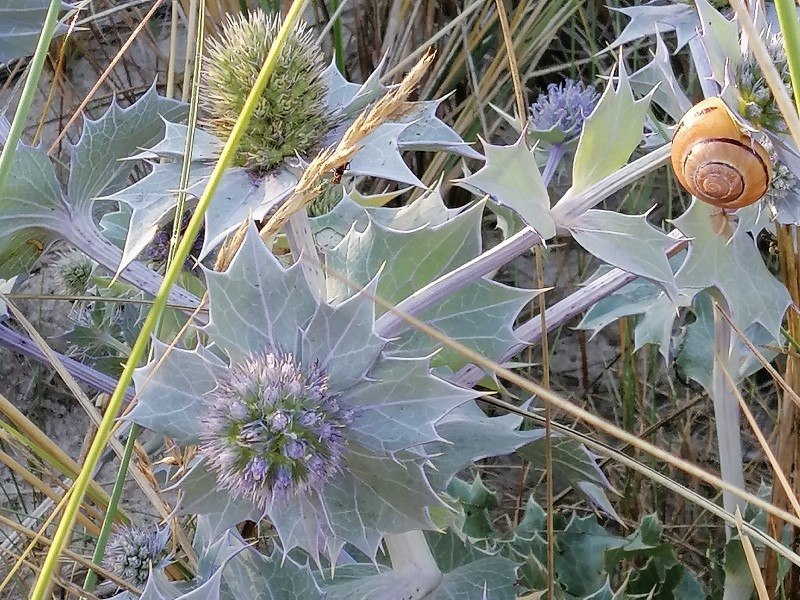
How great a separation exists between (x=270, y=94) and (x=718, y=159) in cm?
37

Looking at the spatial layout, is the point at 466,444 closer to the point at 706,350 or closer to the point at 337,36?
the point at 706,350

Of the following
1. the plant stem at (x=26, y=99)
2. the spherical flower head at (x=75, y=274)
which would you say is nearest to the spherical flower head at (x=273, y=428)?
the plant stem at (x=26, y=99)

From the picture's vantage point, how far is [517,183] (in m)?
0.63

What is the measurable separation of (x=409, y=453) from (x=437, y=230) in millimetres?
201

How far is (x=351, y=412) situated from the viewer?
60 centimetres

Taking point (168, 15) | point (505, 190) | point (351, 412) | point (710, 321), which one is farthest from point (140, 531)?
point (168, 15)

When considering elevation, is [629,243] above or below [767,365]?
above

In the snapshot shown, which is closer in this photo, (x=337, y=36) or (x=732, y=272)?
(x=732, y=272)

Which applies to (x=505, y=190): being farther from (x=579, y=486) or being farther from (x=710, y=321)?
(x=710, y=321)

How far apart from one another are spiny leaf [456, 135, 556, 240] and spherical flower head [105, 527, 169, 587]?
54 centimetres

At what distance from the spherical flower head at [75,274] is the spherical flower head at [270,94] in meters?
0.67

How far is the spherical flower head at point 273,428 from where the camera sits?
22.8 inches

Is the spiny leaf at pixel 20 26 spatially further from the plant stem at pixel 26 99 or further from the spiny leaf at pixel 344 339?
the spiny leaf at pixel 344 339

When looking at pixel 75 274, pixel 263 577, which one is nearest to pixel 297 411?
pixel 263 577
